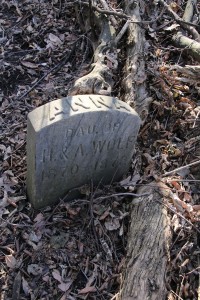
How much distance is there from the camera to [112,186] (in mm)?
3822

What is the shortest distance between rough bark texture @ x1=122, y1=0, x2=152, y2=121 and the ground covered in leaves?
16 cm

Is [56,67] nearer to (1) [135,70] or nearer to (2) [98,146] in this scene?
(1) [135,70]

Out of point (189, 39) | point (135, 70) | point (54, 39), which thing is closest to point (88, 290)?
point (135, 70)

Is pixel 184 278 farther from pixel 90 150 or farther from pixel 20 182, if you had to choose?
pixel 20 182

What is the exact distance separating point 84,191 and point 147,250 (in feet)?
2.58

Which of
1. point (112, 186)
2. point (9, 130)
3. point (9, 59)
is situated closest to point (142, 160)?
A: point (112, 186)

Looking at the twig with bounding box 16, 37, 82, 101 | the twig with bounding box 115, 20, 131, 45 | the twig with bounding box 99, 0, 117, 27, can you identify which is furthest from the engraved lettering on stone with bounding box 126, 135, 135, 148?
the twig with bounding box 99, 0, 117, 27

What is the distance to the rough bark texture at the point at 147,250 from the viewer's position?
3049mm

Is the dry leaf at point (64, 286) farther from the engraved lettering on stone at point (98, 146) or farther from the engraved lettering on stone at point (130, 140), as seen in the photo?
the engraved lettering on stone at point (130, 140)

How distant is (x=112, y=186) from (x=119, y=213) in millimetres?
311

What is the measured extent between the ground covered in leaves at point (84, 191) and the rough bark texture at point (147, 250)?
0.32 feet

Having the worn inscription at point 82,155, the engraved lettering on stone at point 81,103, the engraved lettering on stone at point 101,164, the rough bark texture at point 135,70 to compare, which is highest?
the engraved lettering on stone at point 81,103

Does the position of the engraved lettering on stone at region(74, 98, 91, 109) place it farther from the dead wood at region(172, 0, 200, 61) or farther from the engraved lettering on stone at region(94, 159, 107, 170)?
the dead wood at region(172, 0, 200, 61)

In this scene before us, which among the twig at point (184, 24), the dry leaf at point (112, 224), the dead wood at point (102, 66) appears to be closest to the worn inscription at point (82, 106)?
the dead wood at point (102, 66)
